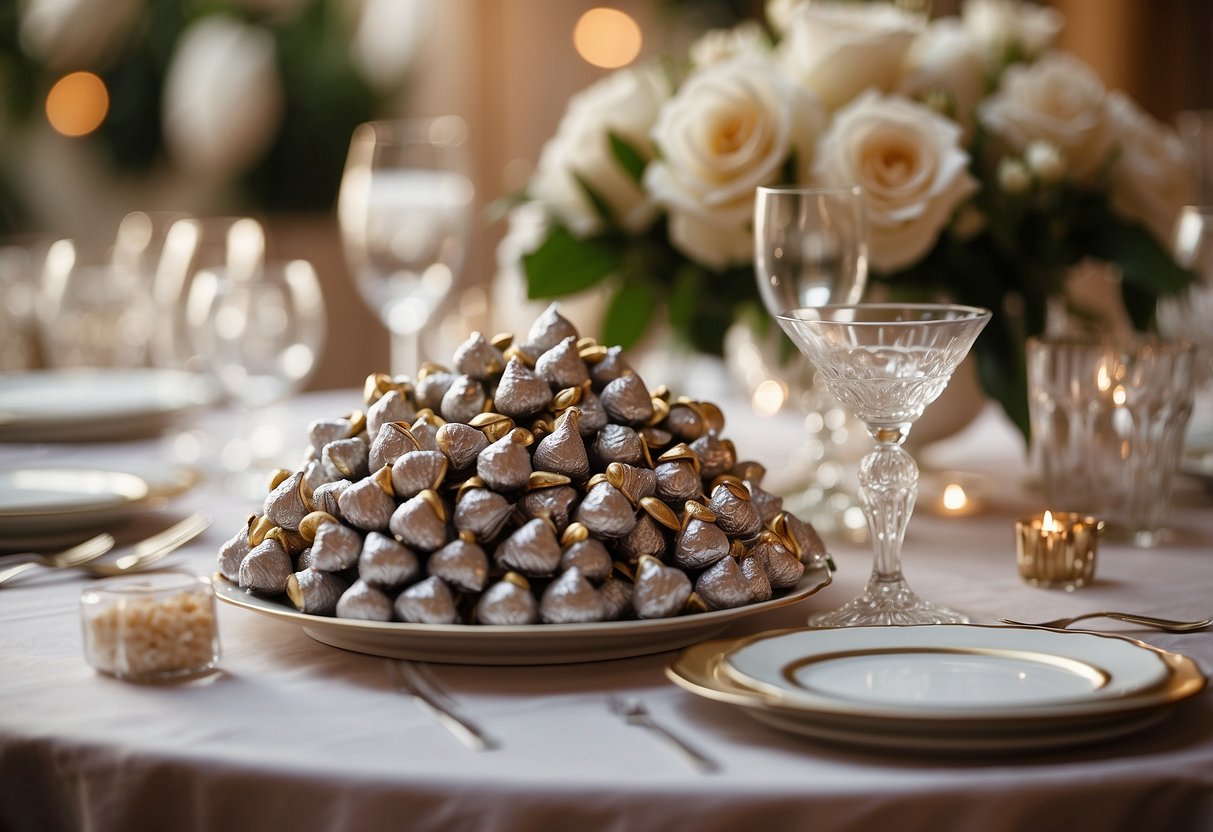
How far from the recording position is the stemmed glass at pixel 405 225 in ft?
5.32

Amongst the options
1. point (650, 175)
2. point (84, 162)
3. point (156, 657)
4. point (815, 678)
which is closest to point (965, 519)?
point (650, 175)

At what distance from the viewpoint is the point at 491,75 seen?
4.19m

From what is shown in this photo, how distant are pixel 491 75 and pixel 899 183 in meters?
3.12

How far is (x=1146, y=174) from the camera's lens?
137cm

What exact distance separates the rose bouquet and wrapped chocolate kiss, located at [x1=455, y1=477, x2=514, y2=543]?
0.55 metres

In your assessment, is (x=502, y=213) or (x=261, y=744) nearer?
(x=261, y=744)

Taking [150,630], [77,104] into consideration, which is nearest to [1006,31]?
[150,630]

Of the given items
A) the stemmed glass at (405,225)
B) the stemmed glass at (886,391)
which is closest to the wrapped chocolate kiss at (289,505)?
the stemmed glass at (886,391)

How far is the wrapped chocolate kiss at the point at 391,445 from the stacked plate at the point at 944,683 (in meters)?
0.21

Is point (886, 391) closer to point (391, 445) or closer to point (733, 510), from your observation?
point (733, 510)

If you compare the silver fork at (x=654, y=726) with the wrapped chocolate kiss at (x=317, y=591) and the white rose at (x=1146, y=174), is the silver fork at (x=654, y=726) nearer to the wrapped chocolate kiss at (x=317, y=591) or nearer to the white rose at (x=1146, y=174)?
the wrapped chocolate kiss at (x=317, y=591)

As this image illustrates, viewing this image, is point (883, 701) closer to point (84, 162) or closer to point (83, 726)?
point (83, 726)

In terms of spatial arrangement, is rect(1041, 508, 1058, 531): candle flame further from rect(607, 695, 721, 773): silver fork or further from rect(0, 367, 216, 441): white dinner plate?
rect(0, 367, 216, 441): white dinner plate

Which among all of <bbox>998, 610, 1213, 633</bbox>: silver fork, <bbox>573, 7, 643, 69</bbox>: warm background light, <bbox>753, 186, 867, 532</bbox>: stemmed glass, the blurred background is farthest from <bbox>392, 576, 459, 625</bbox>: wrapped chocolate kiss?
<bbox>573, 7, 643, 69</bbox>: warm background light
